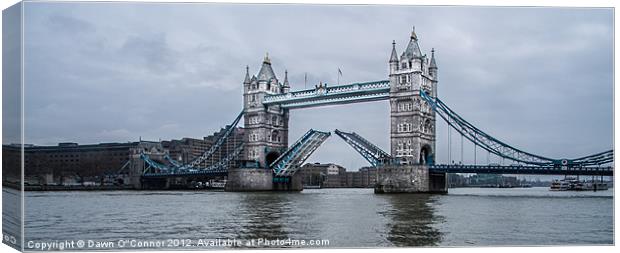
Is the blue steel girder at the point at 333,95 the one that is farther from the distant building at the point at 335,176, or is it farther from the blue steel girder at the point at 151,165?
the blue steel girder at the point at 151,165

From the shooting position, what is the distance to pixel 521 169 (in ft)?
104

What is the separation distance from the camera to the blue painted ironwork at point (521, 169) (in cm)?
2144

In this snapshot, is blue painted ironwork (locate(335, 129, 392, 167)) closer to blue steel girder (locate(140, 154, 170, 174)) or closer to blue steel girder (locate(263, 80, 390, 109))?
blue steel girder (locate(263, 80, 390, 109))

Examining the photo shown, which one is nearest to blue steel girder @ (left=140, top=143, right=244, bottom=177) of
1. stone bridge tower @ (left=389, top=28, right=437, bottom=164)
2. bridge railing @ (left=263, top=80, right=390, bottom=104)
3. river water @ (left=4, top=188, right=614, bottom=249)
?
bridge railing @ (left=263, top=80, right=390, bottom=104)

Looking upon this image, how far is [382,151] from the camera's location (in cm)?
3603

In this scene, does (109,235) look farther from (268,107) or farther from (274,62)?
(268,107)

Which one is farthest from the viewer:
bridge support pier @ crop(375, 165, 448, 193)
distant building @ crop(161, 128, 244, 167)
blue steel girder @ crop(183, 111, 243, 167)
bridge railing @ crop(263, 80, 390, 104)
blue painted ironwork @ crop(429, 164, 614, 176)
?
bridge support pier @ crop(375, 165, 448, 193)

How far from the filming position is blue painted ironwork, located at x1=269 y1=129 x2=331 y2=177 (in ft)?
128

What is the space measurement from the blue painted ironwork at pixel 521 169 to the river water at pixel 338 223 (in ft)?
3.38

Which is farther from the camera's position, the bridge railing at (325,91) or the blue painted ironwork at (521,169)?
the bridge railing at (325,91)

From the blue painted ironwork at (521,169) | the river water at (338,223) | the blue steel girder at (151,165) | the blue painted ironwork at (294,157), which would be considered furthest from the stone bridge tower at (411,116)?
the river water at (338,223)

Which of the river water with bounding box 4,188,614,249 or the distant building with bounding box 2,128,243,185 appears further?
the river water with bounding box 4,188,614,249

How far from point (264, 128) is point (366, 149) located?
60.0 feet

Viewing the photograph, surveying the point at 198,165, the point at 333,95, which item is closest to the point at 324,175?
the point at 333,95
